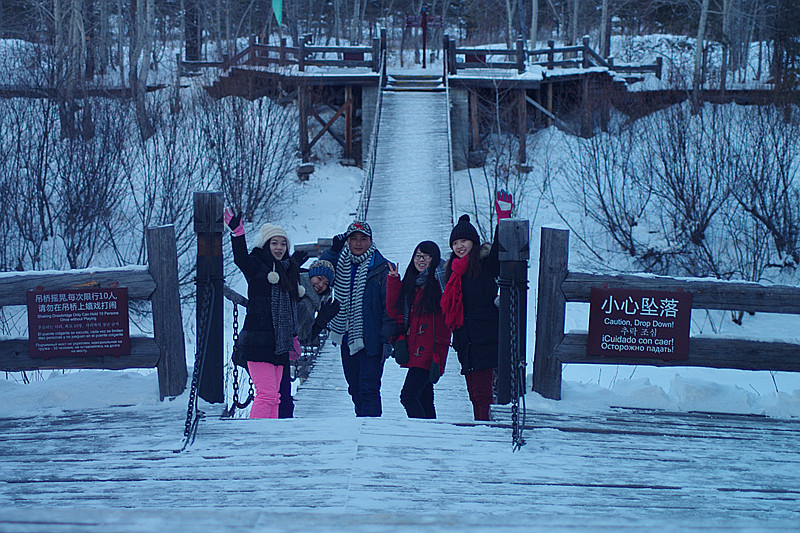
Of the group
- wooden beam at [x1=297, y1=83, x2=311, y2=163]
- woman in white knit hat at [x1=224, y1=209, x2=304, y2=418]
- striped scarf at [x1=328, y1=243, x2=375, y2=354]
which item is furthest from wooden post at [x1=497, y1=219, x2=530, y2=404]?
wooden beam at [x1=297, y1=83, x2=311, y2=163]

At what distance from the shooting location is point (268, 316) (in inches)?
209

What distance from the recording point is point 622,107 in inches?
808

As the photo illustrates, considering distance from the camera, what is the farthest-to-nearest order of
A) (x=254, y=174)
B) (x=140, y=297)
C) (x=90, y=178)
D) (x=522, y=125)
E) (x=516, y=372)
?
(x=522, y=125) → (x=254, y=174) → (x=90, y=178) → (x=140, y=297) → (x=516, y=372)

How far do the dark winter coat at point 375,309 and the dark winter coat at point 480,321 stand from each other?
0.57m

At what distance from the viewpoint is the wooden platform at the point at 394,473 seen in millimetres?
3328

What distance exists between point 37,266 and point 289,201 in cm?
725

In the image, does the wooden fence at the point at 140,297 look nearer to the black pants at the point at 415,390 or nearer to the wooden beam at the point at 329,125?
the black pants at the point at 415,390

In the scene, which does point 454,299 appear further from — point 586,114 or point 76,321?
point 586,114

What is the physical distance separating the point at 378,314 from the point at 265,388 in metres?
0.99

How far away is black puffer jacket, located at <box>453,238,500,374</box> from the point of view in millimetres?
5418

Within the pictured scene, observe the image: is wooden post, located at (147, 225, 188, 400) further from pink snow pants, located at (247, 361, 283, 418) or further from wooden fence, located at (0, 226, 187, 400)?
pink snow pants, located at (247, 361, 283, 418)

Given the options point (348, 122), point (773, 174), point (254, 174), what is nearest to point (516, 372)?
point (773, 174)

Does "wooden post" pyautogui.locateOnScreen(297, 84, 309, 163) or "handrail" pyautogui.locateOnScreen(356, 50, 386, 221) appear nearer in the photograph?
"handrail" pyautogui.locateOnScreen(356, 50, 386, 221)

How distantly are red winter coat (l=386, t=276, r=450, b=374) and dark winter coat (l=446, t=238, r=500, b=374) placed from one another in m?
0.15
